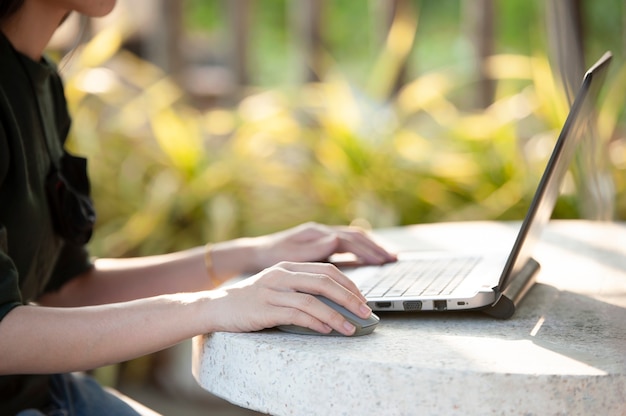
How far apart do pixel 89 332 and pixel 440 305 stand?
466 mm

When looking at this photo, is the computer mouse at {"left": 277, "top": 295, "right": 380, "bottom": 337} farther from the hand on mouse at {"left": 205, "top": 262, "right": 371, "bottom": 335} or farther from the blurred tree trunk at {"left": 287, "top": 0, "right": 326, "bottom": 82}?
the blurred tree trunk at {"left": 287, "top": 0, "right": 326, "bottom": 82}

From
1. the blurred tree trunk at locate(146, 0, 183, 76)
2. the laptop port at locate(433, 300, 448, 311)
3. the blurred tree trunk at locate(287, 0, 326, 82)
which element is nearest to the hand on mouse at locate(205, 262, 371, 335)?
the laptop port at locate(433, 300, 448, 311)

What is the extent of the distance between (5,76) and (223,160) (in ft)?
7.68

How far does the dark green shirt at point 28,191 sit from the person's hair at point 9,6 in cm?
5

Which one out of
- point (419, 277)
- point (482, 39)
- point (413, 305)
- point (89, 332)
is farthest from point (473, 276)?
point (482, 39)

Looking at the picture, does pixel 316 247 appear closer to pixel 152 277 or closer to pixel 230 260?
pixel 230 260

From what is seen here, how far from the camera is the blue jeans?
4.99 feet

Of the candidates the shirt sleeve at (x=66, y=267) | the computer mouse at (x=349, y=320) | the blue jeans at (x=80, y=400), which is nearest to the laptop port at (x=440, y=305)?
the computer mouse at (x=349, y=320)

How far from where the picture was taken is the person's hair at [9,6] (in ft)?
4.87

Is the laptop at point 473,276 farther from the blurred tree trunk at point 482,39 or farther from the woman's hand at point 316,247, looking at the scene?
the blurred tree trunk at point 482,39

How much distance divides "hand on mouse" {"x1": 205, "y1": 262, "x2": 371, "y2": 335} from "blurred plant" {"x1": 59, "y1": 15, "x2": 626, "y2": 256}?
7.63 feet

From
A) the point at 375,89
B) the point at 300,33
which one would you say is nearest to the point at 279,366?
the point at 375,89

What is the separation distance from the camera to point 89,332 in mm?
1159

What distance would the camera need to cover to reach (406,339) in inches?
44.8
